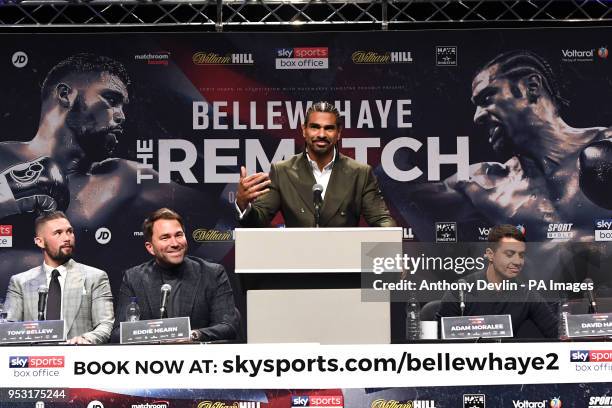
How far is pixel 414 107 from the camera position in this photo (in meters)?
6.83

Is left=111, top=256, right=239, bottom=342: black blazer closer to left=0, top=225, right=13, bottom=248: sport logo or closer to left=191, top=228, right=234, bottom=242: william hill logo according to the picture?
left=191, top=228, right=234, bottom=242: william hill logo

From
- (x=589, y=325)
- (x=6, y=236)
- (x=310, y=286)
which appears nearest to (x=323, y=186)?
(x=310, y=286)

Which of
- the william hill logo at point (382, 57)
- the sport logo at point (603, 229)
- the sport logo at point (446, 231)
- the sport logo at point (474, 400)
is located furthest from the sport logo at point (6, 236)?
the sport logo at point (474, 400)

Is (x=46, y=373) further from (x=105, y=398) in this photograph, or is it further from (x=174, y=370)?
(x=174, y=370)

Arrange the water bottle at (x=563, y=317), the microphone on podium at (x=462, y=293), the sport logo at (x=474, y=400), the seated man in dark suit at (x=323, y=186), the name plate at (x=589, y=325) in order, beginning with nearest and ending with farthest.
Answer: the sport logo at (x=474, y=400), the microphone on podium at (x=462, y=293), the name plate at (x=589, y=325), the water bottle at (x=563, y=317), the seated man in dark suit at (x=323, y=186)

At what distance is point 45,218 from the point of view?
6773 millimetres

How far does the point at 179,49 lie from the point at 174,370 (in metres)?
4.20

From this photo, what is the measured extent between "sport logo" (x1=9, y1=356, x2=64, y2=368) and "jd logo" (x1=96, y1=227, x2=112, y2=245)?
378cm

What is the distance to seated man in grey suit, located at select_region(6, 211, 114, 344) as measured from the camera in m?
5.86

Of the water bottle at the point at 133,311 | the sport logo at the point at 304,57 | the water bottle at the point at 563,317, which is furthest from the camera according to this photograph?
the sport logo at the point at 304,57

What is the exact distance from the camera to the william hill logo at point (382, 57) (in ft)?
22.4

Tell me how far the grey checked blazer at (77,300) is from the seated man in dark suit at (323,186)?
1.41 meters

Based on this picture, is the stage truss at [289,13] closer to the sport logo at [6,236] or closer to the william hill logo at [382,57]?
the william hill logo at [382,57]

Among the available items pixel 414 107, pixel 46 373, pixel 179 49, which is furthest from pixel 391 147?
pixel 46 373
